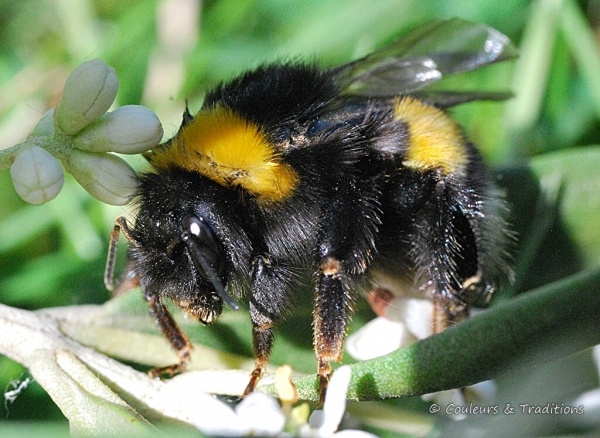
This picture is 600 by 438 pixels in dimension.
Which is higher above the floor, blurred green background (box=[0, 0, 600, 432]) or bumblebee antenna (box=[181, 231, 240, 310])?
bumblebee antenna (box=[181, 231, 240, 310])

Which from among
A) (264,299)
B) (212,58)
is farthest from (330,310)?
(212,58)

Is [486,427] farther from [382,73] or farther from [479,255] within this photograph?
[382,73]

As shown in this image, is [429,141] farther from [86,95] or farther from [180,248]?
[86,95]

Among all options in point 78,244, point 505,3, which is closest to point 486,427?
point 78,244

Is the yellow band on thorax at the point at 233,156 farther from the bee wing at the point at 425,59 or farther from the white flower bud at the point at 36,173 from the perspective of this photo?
the bee wing at the point at 425,59

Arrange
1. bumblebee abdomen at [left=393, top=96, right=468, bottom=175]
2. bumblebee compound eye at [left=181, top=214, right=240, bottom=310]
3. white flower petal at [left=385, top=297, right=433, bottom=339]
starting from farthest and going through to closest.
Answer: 1. white flower petal at [left=385, top=297, right=433, bottom=339]
2. bumblebee abdomen at [left=393, top=96, right=468, bottom=175]
3. bumblebee compound eye at [left=181, top=214, right=240, bottom=310]

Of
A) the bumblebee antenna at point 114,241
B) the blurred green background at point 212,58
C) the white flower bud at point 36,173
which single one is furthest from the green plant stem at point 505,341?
the blurred green background at point 212,58

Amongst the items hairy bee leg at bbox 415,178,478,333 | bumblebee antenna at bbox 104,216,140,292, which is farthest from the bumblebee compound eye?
hairy bee leg at bbox 415,178,478,333

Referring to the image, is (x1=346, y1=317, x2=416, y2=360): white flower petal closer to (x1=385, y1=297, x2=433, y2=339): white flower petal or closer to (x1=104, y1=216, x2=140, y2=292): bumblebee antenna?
(x1=385, y1=297, x2=433, y2=339): white flower petal
